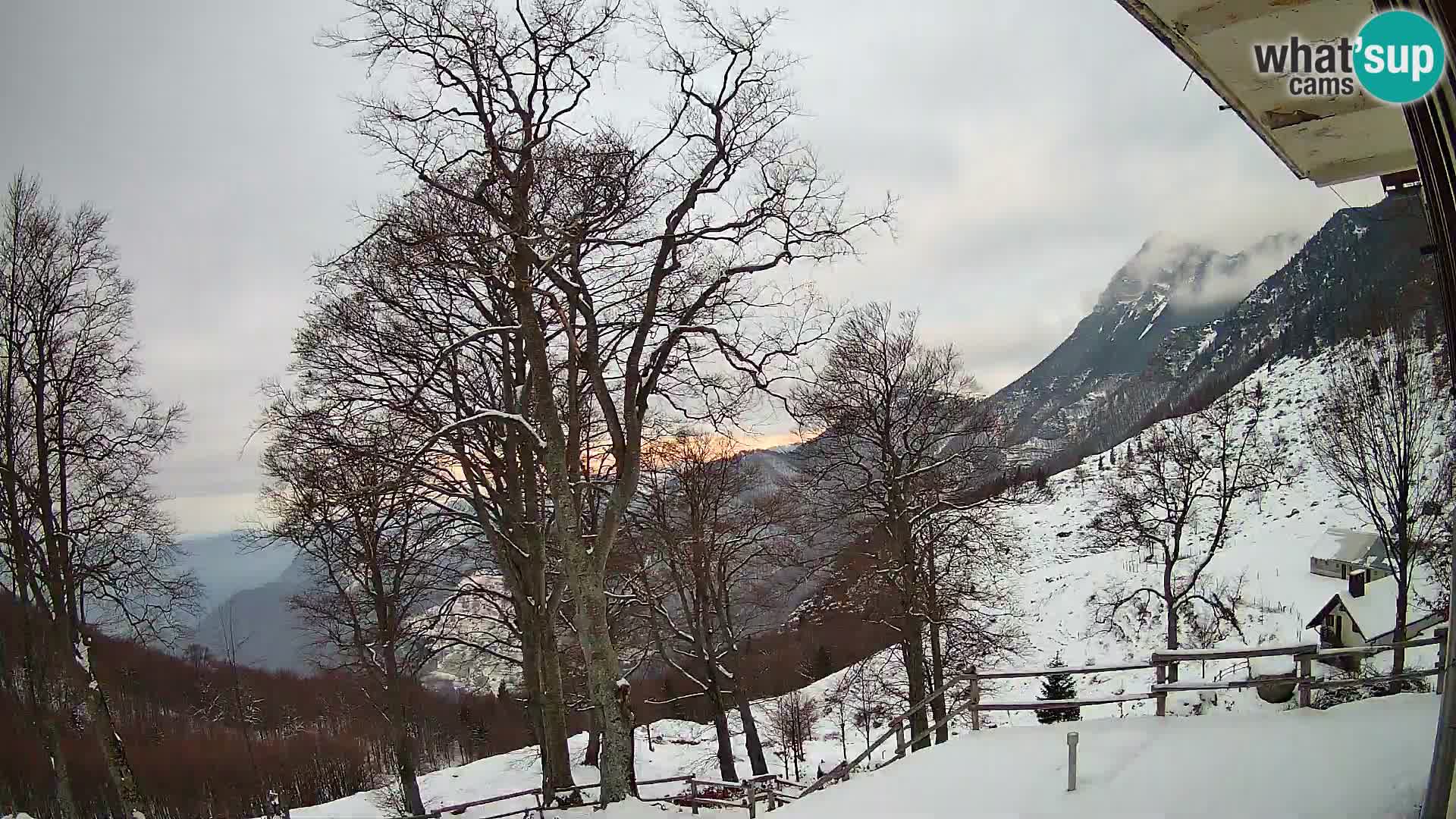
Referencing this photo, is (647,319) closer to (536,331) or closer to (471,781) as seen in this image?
(536,331)

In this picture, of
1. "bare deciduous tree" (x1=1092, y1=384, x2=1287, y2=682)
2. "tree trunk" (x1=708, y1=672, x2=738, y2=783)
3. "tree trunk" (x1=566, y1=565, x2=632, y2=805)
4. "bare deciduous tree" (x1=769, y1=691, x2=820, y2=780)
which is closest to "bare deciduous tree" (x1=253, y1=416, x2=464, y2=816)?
"tree trunk" (x1=566, y1=565, x2=632, y2=805)

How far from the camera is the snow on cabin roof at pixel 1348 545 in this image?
2253cm

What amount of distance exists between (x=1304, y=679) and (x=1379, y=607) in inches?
614

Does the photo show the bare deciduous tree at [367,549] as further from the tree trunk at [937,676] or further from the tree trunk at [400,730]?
the tree trunk at [937,676]

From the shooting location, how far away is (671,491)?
18250 millimetres

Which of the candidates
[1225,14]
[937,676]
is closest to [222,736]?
[937,676]

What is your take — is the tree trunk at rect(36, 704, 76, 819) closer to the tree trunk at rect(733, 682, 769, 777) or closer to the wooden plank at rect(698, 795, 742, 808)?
the wooden plank at rect(698, 795, 742, 808)

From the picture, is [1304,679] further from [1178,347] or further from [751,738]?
[1178,347]

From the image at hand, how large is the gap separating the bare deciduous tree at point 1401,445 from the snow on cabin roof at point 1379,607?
1.08m

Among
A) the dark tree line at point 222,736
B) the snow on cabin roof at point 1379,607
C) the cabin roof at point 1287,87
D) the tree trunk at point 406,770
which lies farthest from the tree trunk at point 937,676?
the dark tree line at point 222,736

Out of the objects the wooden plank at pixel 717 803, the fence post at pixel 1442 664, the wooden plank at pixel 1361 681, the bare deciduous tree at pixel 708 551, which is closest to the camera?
the fence post at pixel 1442 664

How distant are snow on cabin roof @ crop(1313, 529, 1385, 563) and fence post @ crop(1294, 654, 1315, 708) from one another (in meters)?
17.5

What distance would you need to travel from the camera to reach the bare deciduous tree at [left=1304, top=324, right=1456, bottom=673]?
15.1m

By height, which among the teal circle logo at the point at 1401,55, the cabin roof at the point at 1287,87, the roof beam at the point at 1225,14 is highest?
the roof beam at the point at 1225,14
